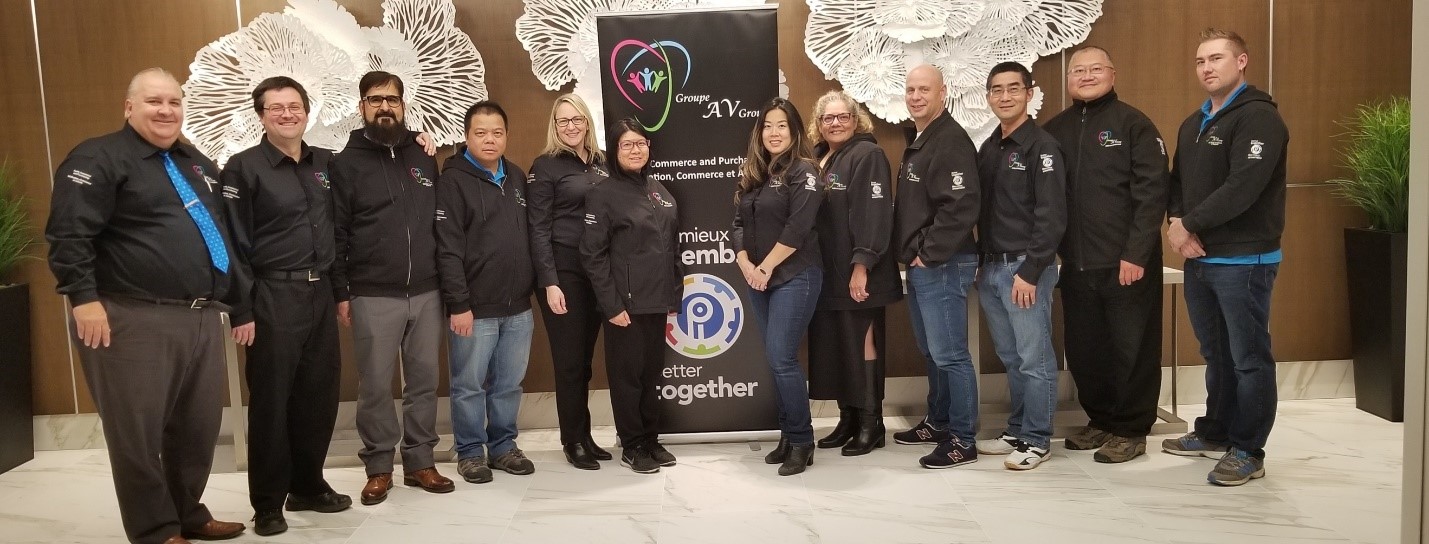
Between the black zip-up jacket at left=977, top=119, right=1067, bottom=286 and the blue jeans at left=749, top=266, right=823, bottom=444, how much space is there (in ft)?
2.48

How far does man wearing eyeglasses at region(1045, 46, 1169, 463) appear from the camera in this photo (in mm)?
4066

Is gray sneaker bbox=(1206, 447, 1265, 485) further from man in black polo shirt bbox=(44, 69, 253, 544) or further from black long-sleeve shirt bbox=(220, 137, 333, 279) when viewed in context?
man in black polo shirt bbox=(44, 69, 253, 544)

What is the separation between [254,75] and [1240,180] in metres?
4.32

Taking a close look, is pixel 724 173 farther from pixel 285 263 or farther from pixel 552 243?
pixel 285 263

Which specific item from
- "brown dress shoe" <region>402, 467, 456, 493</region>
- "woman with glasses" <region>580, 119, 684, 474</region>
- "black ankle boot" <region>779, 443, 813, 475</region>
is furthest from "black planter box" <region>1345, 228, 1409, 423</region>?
"brown dress shoe" <region>402, 467, 456, 493</region>

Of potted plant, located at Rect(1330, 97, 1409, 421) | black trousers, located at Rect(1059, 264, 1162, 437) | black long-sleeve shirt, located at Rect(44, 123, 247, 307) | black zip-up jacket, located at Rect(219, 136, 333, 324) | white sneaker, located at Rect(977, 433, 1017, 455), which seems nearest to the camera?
black long-sleeve shirt, located at Rect(44, 123, 247, 307)

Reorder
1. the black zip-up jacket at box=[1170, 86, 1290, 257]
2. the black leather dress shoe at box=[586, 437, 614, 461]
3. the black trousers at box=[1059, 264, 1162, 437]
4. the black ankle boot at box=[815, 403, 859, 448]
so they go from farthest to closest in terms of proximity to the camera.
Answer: the black ankle boot at box=[815, 403, 859, 448] → the black leather dress shoe at box=[586, 437, 614, 461] → the black trousers at box=[1059, 264, 1162, 437] → the black zip-up jacket at box=[1170, 86, 1290, 257]

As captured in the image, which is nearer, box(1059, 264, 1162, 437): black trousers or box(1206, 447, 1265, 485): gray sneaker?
box(1206, 447, 1265, 485): gray sneaker

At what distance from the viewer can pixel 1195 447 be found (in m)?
4.24

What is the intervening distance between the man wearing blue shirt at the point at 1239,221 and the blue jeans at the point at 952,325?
2.75 feet

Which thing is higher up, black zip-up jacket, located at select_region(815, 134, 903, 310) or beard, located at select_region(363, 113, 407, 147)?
beard, located at select_region(363, 113, 407, 147)

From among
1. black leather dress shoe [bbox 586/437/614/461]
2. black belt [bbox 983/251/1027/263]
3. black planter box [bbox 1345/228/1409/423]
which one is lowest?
black leather dress shoe [bbox 586/437/614/461]

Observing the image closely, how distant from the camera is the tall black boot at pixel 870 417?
440 centimetres

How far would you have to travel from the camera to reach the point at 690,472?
422 centimetres
